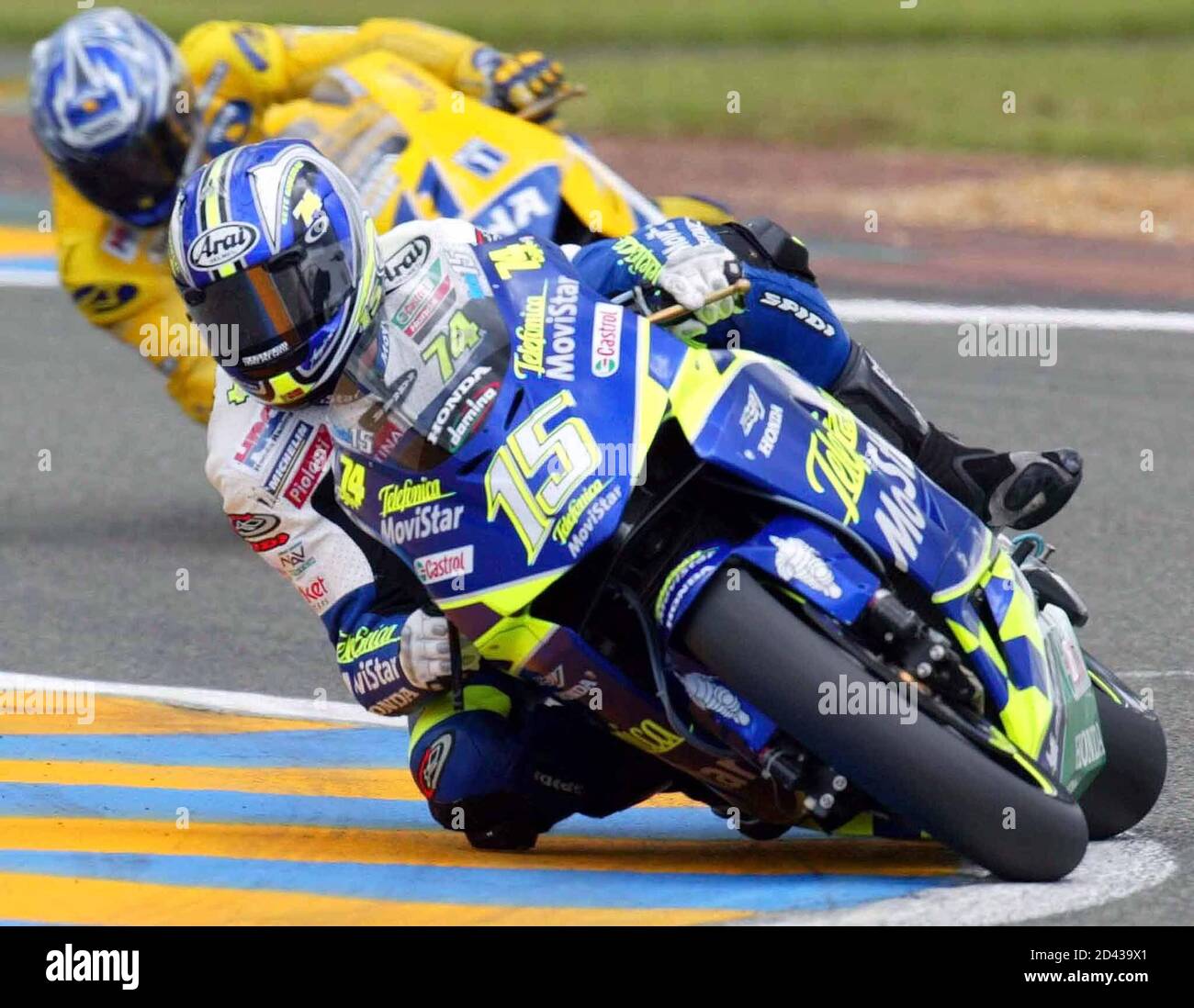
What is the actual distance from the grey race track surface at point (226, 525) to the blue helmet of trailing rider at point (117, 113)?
1202 millimetres

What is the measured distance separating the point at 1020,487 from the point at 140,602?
3.34 meters

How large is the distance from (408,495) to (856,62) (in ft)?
47.8

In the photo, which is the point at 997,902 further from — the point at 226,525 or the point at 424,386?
the point at 226,525

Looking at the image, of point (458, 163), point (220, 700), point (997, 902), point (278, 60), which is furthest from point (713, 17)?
point (997, 902)

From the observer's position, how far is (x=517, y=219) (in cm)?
767

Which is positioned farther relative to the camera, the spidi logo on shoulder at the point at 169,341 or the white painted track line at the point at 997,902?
the spidi logo on shoulder at the point at 169,341

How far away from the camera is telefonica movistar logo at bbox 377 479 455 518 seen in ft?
14.8

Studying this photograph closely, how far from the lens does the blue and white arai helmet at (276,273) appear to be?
14.3 ft

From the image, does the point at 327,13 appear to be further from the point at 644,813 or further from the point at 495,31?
the point at 644,813

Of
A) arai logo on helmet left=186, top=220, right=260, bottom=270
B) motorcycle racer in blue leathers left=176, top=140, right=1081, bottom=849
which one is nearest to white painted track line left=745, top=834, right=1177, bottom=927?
motorcycle racer in blue leathers left=176, top=140, right=1081, bottom=849

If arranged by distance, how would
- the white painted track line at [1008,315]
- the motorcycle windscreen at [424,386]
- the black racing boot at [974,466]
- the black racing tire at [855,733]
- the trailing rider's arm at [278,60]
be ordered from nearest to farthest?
the black racing tire at [855,733] → the motorcycle windscreen at [424,386] → the black racing boot at [974,466] → the trailing rider's arm at [278,60] → the white painted track line at [1008,315]

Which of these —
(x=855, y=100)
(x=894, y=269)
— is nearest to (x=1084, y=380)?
(x=894, y=269)

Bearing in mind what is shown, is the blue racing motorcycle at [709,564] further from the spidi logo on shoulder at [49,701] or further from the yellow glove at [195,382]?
the yellow glove at [195,382]

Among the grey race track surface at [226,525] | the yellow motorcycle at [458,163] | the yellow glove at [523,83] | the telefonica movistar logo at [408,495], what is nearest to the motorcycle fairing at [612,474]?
the telefonica movistar logo at [408,495]
